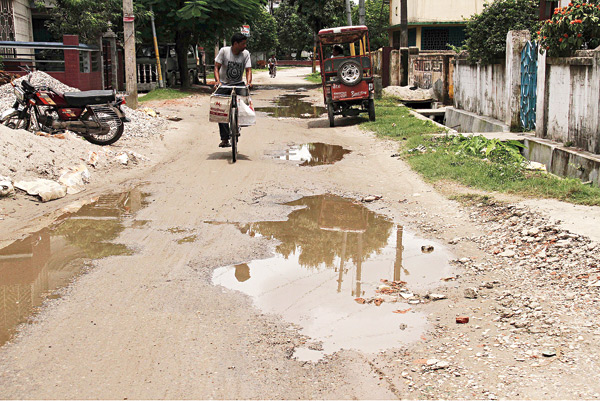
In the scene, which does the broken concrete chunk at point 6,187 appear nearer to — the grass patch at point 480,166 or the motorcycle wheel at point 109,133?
Result: the motorcycle wheel at point 109,133

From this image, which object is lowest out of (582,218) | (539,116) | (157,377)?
(157,377)

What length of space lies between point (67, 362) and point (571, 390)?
2772mm

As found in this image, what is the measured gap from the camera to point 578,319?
3.94 meters

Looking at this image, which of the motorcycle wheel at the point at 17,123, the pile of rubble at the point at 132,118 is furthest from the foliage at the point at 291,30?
the motorcycle wheel at the point at 17,123

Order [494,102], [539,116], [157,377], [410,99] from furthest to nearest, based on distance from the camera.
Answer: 1. [410,99]
2. [494,102]
3. [539,116]
4. [157,377]

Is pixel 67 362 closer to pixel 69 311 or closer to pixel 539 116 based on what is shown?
pixel 69 311

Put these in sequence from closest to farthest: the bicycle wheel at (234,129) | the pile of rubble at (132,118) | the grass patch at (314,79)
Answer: the bicycle wheel at (234,129)
the pile of rubble at (132,118)
the grass patch at (314,79)

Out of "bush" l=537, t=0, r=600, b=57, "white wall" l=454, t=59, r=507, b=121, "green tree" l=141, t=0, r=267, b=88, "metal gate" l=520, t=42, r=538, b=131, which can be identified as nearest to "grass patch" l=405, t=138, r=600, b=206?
"bush" l=537, t=0, r=600, b=57

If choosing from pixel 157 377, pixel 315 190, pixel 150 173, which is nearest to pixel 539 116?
pixel 315 190

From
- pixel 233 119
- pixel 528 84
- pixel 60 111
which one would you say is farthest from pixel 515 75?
pixel 60 111

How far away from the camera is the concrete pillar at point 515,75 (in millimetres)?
12242

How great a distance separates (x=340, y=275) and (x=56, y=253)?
258 centimetres

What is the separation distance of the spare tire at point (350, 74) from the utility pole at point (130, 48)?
5993 mm

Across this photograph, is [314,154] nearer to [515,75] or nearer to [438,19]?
[515,75]
